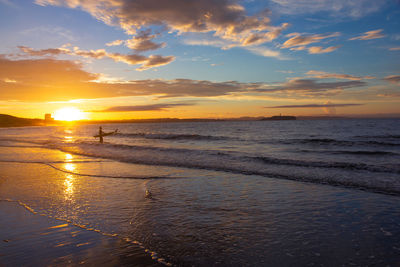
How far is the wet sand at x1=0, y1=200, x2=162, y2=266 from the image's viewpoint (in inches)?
168

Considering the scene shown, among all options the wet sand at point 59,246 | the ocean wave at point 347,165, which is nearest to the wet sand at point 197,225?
the wet sand at point 59,246

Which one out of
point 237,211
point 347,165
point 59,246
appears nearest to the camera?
point 59,246

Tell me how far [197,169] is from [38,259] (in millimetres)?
10168

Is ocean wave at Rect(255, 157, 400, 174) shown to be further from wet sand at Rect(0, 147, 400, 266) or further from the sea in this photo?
wet sand at Rect(0, 147, 400, 266)

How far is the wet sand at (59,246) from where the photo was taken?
4.26 meters

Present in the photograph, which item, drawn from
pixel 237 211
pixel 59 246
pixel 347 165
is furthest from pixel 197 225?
pixel 347 165

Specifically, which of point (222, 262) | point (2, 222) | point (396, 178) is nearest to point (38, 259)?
point (2, 222)

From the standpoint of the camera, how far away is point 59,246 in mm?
4801

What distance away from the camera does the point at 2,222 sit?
6.01 m

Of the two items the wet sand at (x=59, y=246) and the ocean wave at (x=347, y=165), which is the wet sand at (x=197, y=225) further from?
the ocean wave at (x=347, y=165)

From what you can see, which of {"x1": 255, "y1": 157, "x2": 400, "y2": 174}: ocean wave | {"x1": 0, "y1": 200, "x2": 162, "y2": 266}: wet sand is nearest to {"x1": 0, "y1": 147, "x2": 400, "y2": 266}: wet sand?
{"x1": 0, "y1": 200, "x2": 162, "y2": 266}: wet sand

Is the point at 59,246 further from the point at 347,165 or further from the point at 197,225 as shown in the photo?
the point at 347,165

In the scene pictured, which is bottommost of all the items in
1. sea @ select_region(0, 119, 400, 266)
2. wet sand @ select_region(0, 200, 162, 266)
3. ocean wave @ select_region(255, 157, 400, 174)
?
ocean wave @ select_region(255, 157, 400, 174)

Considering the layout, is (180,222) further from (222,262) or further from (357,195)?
(357,195)
